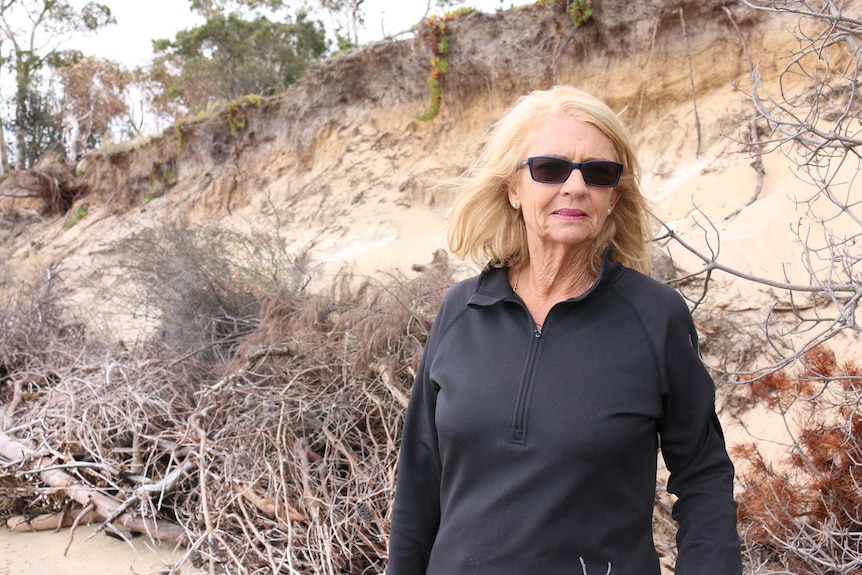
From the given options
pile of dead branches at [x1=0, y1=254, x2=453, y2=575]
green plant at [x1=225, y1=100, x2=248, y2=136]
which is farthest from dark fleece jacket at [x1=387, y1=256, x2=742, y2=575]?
green plant at [x1=225, y1=100, x2=248, y2=136]

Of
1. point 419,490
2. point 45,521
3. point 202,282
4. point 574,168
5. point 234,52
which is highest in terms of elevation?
point 234,52

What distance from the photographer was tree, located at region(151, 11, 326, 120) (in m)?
21.0

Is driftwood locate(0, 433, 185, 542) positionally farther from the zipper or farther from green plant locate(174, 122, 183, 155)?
green plant locate(174, 122, 183, 155)

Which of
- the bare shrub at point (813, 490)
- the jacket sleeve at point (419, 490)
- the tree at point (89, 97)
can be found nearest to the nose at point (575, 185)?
the jacket sleeve at point (419, 490)

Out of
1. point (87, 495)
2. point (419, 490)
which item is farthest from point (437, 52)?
point (419, 490)

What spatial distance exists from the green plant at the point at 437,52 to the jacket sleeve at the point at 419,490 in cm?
1002

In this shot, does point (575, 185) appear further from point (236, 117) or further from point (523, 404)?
point (236, 117)

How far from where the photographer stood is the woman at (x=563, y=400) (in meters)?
1.58

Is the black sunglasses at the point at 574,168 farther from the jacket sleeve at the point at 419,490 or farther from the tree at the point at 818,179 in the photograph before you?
the tree at the point at 818,179

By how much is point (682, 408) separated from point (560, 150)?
672mm

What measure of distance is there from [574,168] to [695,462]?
741 millimetres

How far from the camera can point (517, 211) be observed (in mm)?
2002

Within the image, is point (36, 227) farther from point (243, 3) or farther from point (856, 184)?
point (856, 184)

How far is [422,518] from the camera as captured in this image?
190 cm
